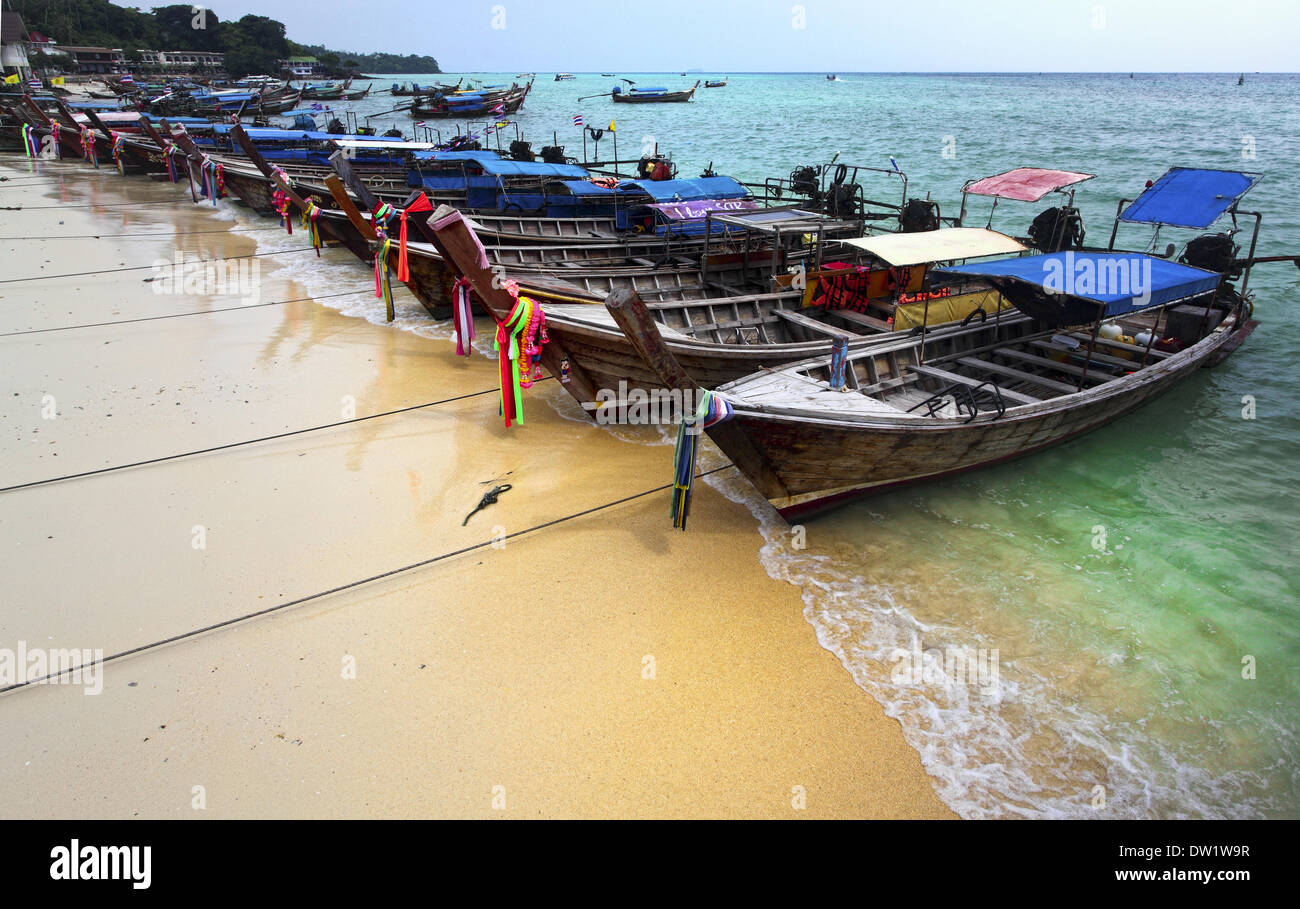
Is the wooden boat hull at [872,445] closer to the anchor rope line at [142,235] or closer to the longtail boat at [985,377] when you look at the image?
the longtail boat at [985,377]

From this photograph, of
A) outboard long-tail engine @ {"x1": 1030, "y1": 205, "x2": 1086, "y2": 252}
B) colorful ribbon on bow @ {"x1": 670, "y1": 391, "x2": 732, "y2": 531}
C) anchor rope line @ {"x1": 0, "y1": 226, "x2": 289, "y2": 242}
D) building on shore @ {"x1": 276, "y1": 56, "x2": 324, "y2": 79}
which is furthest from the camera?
building on shore @ {"x1": 276, "y1": 56, "x2": 324, "y2": 79}

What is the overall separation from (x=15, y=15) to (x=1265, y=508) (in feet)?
307

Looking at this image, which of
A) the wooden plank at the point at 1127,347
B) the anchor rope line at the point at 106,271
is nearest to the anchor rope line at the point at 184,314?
the anchor rope line at the point at 106,271

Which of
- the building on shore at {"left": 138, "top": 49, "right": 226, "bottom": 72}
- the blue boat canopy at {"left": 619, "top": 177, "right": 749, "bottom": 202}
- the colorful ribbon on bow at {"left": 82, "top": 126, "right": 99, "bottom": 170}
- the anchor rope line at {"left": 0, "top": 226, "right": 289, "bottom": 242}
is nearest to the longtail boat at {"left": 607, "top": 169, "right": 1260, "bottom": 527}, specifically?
the blue boat canopy at {"left": 619, "top": 177, "right": 749, "bottom": 202}

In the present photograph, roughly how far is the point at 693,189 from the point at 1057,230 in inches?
274

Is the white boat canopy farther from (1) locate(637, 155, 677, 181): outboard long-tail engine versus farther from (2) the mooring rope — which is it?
(1) locate(637, 155, 677, 181): outboard long-tail engine

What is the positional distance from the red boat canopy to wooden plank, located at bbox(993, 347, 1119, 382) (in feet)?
8.57

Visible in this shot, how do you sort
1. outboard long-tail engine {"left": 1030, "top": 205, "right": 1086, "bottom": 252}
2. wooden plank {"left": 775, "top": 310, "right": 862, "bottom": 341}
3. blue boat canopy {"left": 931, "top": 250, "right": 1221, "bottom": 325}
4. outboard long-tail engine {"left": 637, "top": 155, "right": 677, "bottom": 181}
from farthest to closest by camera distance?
outboard long-tail engine {"left": 637, "top": 155, "right": 677, "bottom": 181} < outboard long-tail engine {"left": 1030, "top": 205, "right": 1086, "bottom": 252} < wooden plank {"left": 775, "top": 310, "right": 862, "bottom": 341} < blue boat canopy {"left": 931, "top": 250, "right": 1221, "bottom": 325}

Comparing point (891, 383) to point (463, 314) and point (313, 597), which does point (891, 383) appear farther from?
point (313, 597)

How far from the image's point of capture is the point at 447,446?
8.81 m

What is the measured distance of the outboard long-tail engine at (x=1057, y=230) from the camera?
12938 millimetres

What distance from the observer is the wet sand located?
4688mm

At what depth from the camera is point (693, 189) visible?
45.8 ft

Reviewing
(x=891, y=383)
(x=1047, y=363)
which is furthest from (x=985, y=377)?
(x=891, y=383)
